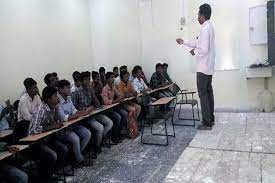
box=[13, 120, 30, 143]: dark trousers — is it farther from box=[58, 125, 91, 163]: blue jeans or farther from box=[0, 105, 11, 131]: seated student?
box=[0, 105, 11, 131]: seated student

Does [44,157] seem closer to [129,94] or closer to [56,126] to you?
[56,126]

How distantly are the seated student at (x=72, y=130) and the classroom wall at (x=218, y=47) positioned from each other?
139 inches

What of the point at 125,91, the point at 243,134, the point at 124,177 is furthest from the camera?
the point at 125,91

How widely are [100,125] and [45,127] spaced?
3.51 feet

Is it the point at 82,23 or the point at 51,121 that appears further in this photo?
the point at 82,23

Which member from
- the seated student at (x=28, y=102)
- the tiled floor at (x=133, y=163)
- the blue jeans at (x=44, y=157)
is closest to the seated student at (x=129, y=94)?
the tiled floor at (x=133, y=163)

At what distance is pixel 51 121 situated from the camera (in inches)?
145

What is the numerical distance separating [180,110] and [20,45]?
3.70 m

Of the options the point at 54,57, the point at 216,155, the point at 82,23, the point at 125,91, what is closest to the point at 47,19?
the point at 54,57

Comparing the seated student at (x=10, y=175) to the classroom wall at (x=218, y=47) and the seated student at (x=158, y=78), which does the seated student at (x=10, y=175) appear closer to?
the seated student at (x=158, y=78)

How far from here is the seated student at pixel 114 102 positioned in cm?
498

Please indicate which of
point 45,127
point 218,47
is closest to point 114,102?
point 45,127

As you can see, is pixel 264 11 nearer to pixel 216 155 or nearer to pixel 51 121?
pixel 216 155

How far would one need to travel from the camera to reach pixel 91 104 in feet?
16.2
